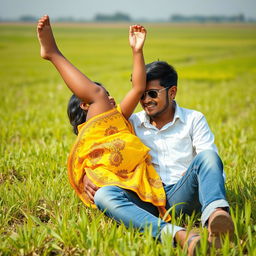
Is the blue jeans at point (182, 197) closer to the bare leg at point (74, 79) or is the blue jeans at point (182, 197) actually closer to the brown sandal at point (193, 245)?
the brown sandal at point (193, 245)

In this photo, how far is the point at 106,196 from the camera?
2.65 metres

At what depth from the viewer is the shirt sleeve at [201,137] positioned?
3.00 metres

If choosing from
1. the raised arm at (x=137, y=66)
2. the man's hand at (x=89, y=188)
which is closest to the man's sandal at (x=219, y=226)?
the man's hand at (x=89, y=188)

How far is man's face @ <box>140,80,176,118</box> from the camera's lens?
10.1ft

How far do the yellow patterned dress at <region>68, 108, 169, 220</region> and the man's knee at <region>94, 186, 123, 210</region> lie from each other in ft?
0.13

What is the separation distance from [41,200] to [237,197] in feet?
4.95

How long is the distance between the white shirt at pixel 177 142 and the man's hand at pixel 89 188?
53 centimetres

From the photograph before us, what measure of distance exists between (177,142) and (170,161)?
0.49 ft

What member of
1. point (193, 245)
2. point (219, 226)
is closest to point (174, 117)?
point (219, 226)

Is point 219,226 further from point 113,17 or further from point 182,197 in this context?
point 113,17

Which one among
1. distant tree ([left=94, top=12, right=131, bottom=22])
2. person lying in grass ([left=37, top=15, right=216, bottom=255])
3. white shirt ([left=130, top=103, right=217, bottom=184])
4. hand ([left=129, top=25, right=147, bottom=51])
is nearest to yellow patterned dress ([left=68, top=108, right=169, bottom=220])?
person lying in grass ([left=37, top=15, right=216, bottom=255])

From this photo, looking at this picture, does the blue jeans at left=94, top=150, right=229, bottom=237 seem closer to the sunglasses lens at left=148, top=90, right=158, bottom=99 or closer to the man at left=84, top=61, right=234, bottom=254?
the man at left=84, top=61, right=234, bottom=254

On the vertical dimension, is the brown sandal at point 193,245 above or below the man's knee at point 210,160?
below

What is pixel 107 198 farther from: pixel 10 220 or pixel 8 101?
pixel 8 101
